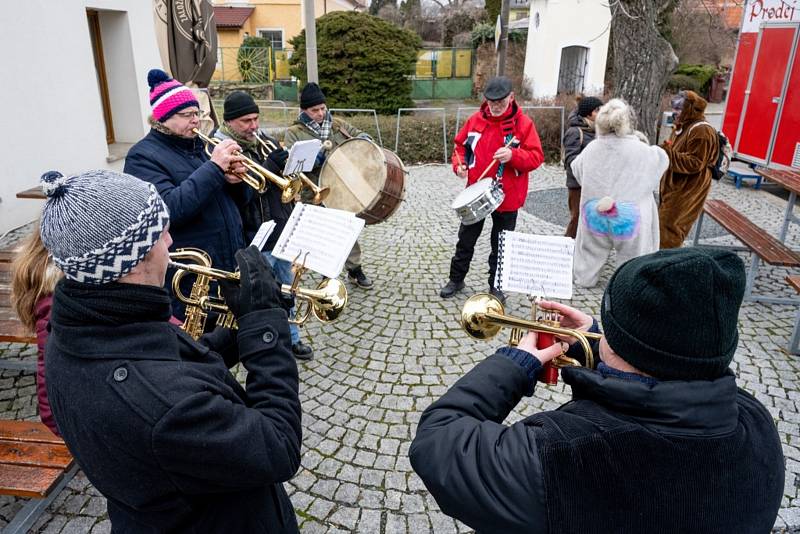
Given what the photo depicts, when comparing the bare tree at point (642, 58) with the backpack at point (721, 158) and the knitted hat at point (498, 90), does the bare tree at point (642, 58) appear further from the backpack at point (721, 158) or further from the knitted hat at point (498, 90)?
the knitted hat at point (498, 90)

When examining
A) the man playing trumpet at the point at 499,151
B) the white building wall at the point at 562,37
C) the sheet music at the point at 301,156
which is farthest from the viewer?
the white building wall at the point at 562,37

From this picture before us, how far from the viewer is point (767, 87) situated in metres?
9.20

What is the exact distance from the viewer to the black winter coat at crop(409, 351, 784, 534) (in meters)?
1.13

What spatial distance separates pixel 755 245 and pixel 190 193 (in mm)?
4750

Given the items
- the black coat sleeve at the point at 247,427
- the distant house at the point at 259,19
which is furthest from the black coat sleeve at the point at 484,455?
the distant house at the point at 259,19

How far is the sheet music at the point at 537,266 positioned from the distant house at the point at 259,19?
28.7 m

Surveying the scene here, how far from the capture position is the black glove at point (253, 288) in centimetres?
163

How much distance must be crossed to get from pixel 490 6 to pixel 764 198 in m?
20.9

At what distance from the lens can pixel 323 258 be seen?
226 cm

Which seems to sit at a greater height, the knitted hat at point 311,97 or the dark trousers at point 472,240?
the knitted hat at point 311,97

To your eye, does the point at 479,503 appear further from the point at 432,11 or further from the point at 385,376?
the point at 432,11

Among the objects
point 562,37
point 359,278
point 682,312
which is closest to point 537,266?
point 682,312

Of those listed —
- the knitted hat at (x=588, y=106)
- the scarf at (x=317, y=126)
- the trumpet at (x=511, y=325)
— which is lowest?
the trumpet at (x=511, y=325)

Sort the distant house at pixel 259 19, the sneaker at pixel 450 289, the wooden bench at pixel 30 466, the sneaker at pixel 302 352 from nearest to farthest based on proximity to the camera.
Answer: the wooden bench at pixel 30 466 → the sneaker at pixel 302 352 → the sneaker at pixel 450 289 → the distant house at pixel 259 19
